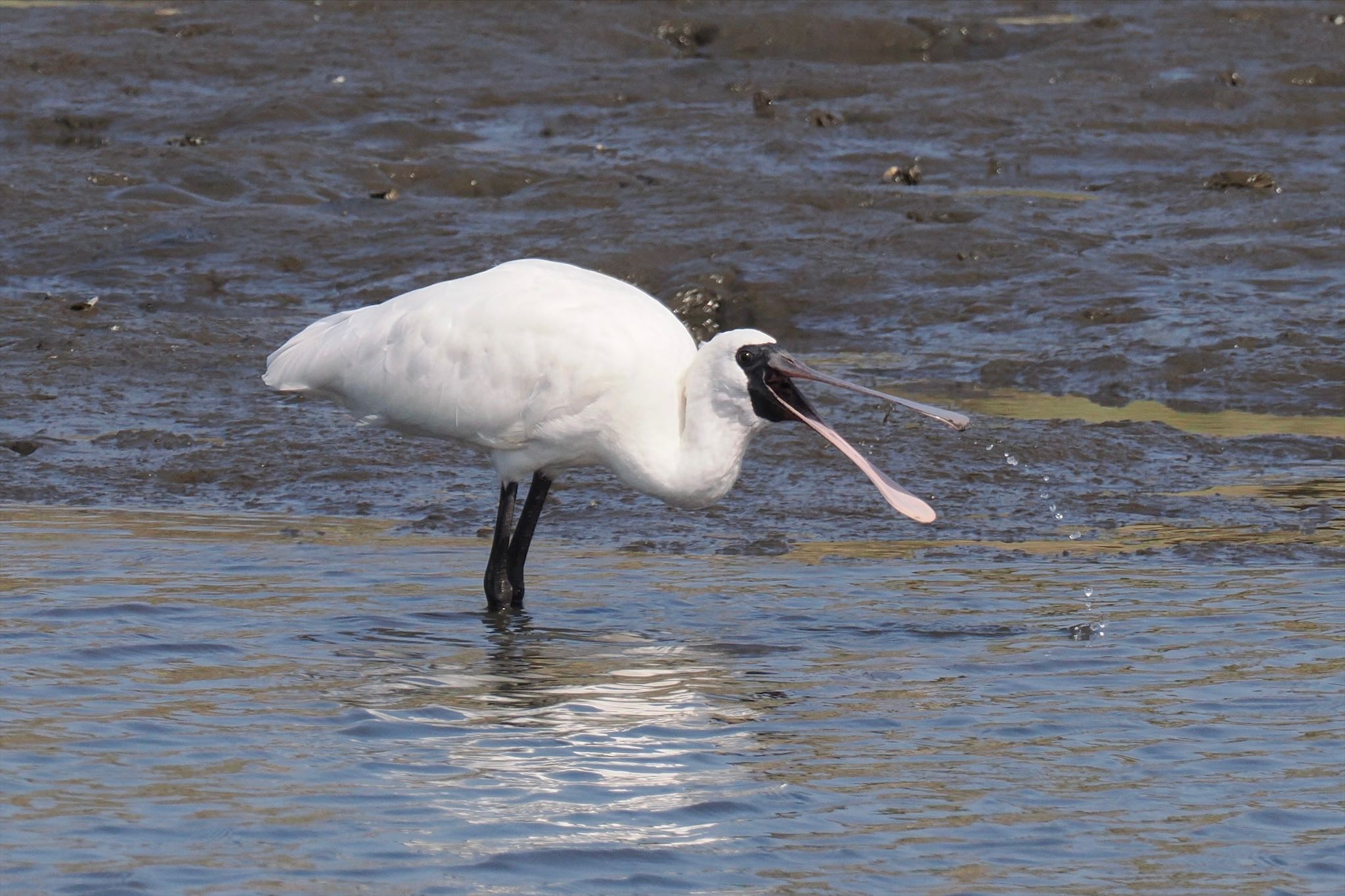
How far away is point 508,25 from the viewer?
59.9 feet

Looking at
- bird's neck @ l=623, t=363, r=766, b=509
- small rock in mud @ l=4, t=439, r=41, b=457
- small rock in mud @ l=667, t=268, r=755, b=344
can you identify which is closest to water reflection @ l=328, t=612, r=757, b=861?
bird's neck @ l=623, t=363, r=766, b=509

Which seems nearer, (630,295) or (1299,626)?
(1299,626)

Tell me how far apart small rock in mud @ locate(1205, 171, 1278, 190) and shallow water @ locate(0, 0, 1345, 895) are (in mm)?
218

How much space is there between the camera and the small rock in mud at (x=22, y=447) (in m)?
8.64

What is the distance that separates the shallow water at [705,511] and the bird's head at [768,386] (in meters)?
0.57

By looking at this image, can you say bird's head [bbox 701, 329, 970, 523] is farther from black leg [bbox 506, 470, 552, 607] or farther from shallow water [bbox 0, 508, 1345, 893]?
black leg [bbox 506, 470, 552, 607]

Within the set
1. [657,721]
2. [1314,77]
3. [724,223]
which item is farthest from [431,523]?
[1314,77]

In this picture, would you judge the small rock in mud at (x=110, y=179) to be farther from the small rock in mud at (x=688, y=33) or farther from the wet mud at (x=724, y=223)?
the small rock in mud at (x=688, y=33)

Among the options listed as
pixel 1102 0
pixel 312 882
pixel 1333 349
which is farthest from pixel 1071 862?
pixel 1102 0

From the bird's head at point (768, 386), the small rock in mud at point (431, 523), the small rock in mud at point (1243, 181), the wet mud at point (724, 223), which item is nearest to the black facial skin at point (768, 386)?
the bird's head at point (768, 386)

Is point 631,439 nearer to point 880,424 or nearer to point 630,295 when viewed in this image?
point 630,295

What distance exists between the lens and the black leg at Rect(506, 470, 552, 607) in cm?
679

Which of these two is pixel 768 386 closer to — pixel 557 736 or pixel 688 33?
pixel 557 736

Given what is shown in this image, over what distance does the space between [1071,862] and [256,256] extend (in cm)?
843
